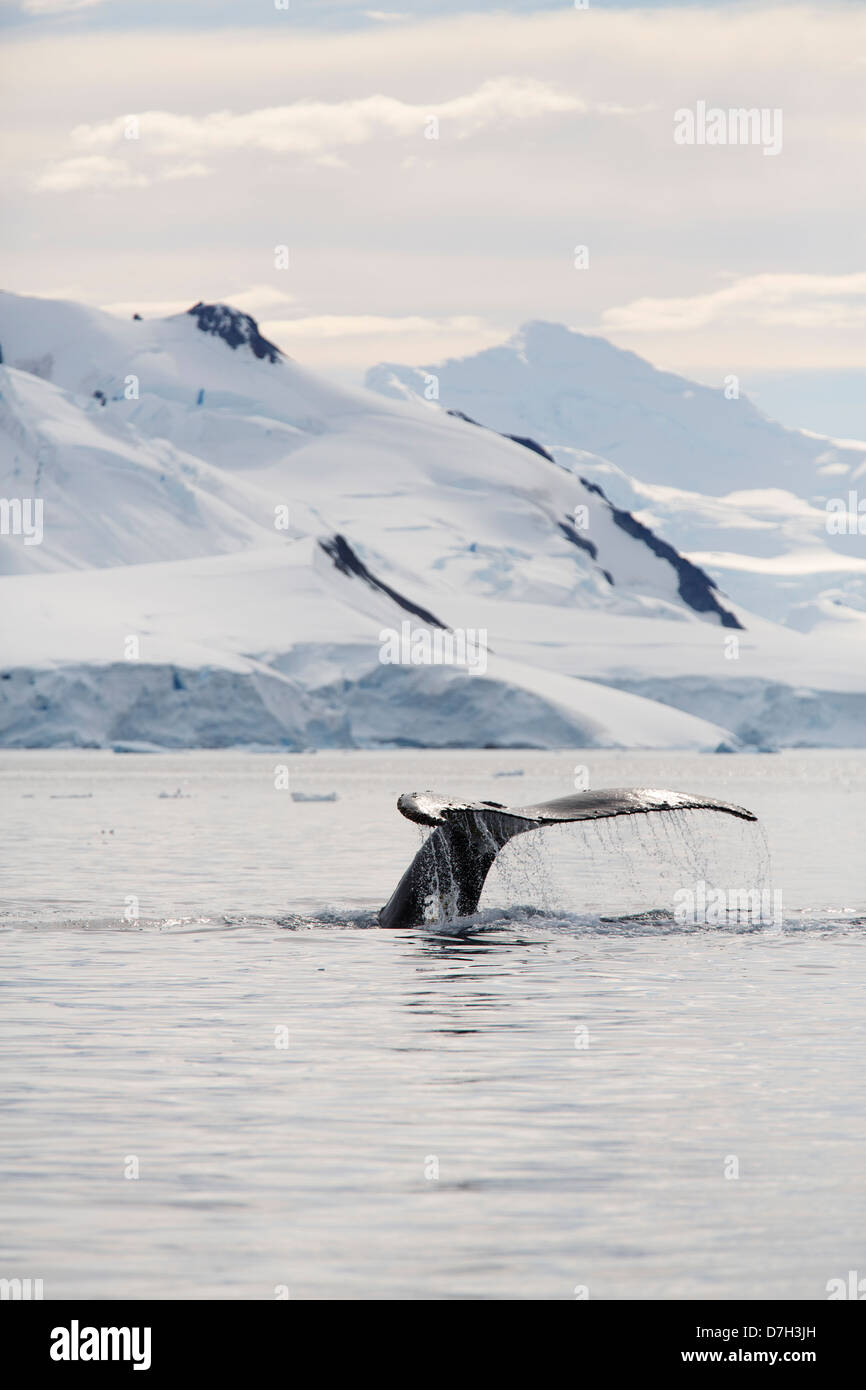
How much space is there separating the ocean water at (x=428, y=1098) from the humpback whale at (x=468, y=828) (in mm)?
374

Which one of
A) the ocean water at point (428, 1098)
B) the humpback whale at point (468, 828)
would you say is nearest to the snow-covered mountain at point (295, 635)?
the humpback whale at point (468, 828)

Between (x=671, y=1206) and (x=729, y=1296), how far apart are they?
1.20m

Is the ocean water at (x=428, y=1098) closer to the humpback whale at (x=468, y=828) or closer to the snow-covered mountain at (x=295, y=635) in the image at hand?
the humpback whale at (x=468, y=828)

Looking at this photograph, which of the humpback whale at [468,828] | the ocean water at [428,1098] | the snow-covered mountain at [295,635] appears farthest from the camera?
the snow-covered mountain at [295,635]

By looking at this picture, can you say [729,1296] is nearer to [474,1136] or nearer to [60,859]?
[474,1136]

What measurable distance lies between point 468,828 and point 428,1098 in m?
6.31

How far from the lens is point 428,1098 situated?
10008 mm

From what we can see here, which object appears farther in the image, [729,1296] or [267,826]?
[267,826]

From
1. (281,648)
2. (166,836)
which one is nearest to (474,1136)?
(166,836)

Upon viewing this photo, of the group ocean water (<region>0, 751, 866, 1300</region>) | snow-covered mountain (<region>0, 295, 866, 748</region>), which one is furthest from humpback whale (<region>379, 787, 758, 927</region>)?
snow-covered mountain (<region>0, 295, 866, 748</region>)

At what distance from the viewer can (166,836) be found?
3834 centimetres

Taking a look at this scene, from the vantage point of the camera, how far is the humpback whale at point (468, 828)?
580 inches

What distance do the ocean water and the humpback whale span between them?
374mm

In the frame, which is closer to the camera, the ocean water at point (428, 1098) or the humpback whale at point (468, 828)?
the ocean water at point (428, 1098)
